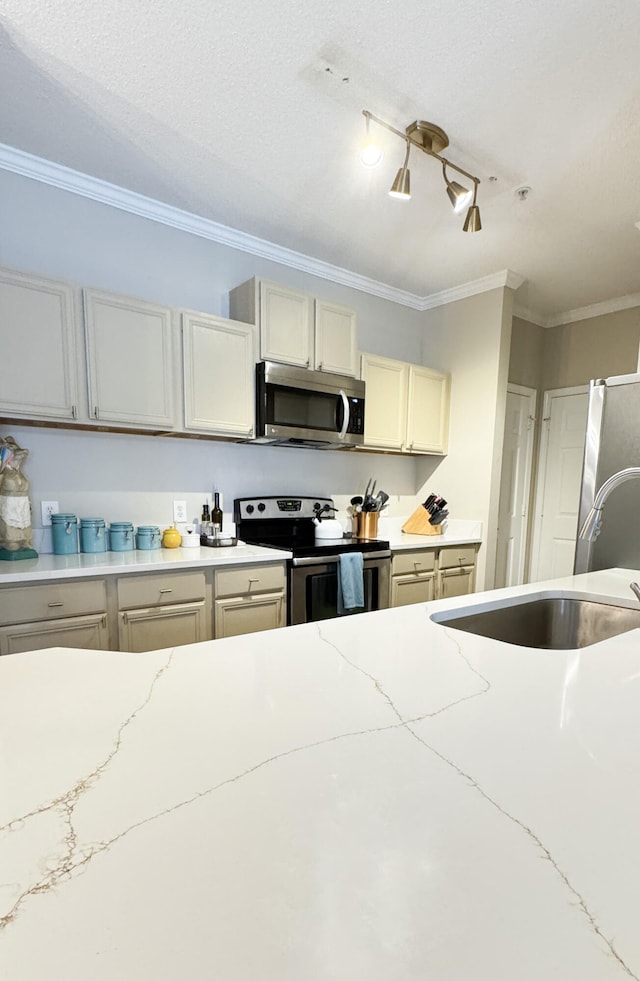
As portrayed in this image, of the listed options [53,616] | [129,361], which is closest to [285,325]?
[129,361]

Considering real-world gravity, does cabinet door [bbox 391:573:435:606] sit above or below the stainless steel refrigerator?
below

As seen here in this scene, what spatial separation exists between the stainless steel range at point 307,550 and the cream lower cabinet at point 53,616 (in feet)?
3.00

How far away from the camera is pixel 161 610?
214 centimetres

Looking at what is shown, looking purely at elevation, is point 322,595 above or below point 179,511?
below

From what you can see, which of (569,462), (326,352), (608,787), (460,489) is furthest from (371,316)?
(608,787)

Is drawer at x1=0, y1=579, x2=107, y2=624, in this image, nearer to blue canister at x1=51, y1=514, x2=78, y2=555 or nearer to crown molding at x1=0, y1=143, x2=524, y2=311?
Result: blue canister at x1=51, y1=514, x2=78, y2=555

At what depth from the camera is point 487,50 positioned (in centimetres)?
159

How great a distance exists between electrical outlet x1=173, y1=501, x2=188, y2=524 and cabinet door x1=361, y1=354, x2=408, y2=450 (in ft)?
4.21

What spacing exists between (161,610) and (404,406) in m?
2.19

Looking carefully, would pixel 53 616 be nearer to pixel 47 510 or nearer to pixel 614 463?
pixel 47 510

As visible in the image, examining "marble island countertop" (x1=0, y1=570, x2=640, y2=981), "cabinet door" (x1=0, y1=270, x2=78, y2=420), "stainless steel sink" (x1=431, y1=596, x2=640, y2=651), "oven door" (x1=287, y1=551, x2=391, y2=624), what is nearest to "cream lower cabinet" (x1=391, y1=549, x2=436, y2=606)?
"oven door" (x1=287, y1=551, x2=391, y2=624)

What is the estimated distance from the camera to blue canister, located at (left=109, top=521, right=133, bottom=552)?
7.79 ft

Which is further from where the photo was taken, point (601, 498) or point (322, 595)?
point (322, 595)

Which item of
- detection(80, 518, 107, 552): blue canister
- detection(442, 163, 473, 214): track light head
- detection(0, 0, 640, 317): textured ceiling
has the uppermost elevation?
detection(0, 0, 640, 317): textured ceiling
